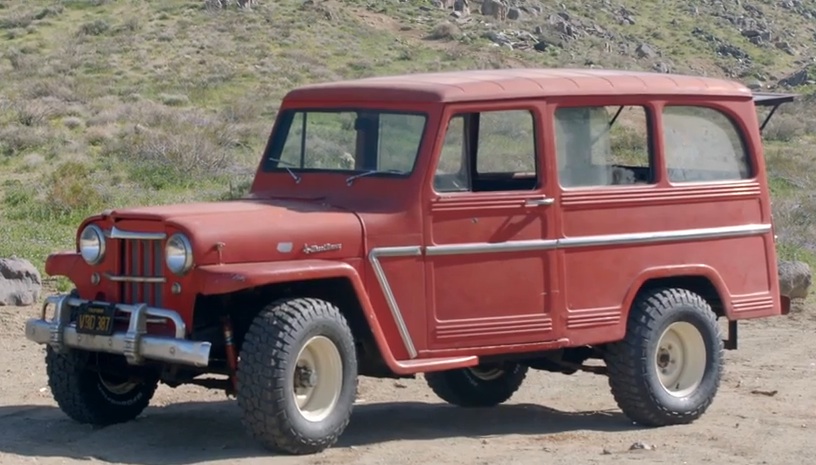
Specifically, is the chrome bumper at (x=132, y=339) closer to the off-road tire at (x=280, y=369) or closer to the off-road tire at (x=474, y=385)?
the off-road tire at (x=280, y=369)

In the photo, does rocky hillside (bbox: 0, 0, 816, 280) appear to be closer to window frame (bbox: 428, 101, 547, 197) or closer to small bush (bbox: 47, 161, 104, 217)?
small bush (bbox: 47, 161, 104, 217)

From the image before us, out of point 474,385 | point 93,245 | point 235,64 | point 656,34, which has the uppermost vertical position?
point 656,34

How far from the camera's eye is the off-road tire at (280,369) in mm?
6871

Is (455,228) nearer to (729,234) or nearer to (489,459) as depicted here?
(489,459)

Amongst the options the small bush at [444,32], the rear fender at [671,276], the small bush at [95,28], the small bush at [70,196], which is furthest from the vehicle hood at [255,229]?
the small bush at [444,32]

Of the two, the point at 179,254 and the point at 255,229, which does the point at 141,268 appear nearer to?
the point at 179,254

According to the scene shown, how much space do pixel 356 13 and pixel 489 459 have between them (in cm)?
4428

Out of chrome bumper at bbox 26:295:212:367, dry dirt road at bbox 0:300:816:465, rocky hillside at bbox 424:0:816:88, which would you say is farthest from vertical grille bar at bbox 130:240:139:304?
rocky hillside at bbox 424:0:816:88

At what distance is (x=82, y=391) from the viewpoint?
25.6 ft

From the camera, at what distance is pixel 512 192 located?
7.80 metres

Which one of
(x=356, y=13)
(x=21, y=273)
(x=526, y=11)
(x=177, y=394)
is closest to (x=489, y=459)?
(x=177, y=394)

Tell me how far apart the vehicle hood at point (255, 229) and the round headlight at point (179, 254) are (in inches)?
1.4

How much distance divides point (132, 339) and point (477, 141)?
7.81 ft

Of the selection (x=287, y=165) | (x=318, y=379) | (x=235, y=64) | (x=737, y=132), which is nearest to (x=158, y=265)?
(x=318, y=379)
